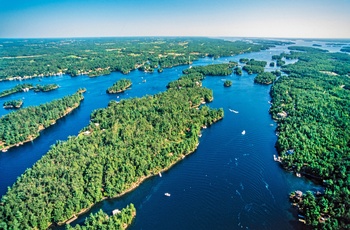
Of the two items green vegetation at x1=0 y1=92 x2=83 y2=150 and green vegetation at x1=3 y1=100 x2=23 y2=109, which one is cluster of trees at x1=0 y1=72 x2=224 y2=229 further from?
green vegetation at x1=3 y1=100 x2=23 y2=109

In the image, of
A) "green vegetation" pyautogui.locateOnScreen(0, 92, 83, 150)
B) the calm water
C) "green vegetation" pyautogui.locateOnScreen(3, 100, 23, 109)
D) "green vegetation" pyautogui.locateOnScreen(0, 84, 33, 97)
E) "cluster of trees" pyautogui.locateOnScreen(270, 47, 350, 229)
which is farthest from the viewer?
"green vegetation" pyautogui.locateOnScreen(0, 84, 33, 97)

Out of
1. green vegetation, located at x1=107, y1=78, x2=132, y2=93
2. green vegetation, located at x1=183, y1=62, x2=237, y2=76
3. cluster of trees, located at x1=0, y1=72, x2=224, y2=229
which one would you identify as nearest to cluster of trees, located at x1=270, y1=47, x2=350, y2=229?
cluster of trees, located at x1=0, y1=72, x2=224, y2=229

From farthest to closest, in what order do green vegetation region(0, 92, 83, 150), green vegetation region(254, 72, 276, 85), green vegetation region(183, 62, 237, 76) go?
1. green vegetation region(183, 62, 237, 76)
2. green vegetation region(254, 72, 276, 85)
3. green vegetation region(0, 92, 83, 150)

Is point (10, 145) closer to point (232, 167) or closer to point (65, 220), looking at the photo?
point (65, 220)

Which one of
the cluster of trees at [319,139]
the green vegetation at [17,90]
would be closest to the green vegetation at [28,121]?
the green vegetation at [17,90]

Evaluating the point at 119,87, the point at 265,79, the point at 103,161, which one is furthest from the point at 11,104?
the point at 265,79

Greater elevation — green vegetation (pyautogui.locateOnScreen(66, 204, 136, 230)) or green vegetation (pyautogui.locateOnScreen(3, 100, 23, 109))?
green vegetation (pyautogui.locateOnScreen(3, 100, 23, 109))

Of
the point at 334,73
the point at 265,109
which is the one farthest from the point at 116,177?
the point at 334,73

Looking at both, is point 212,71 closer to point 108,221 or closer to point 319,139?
point 319,139
